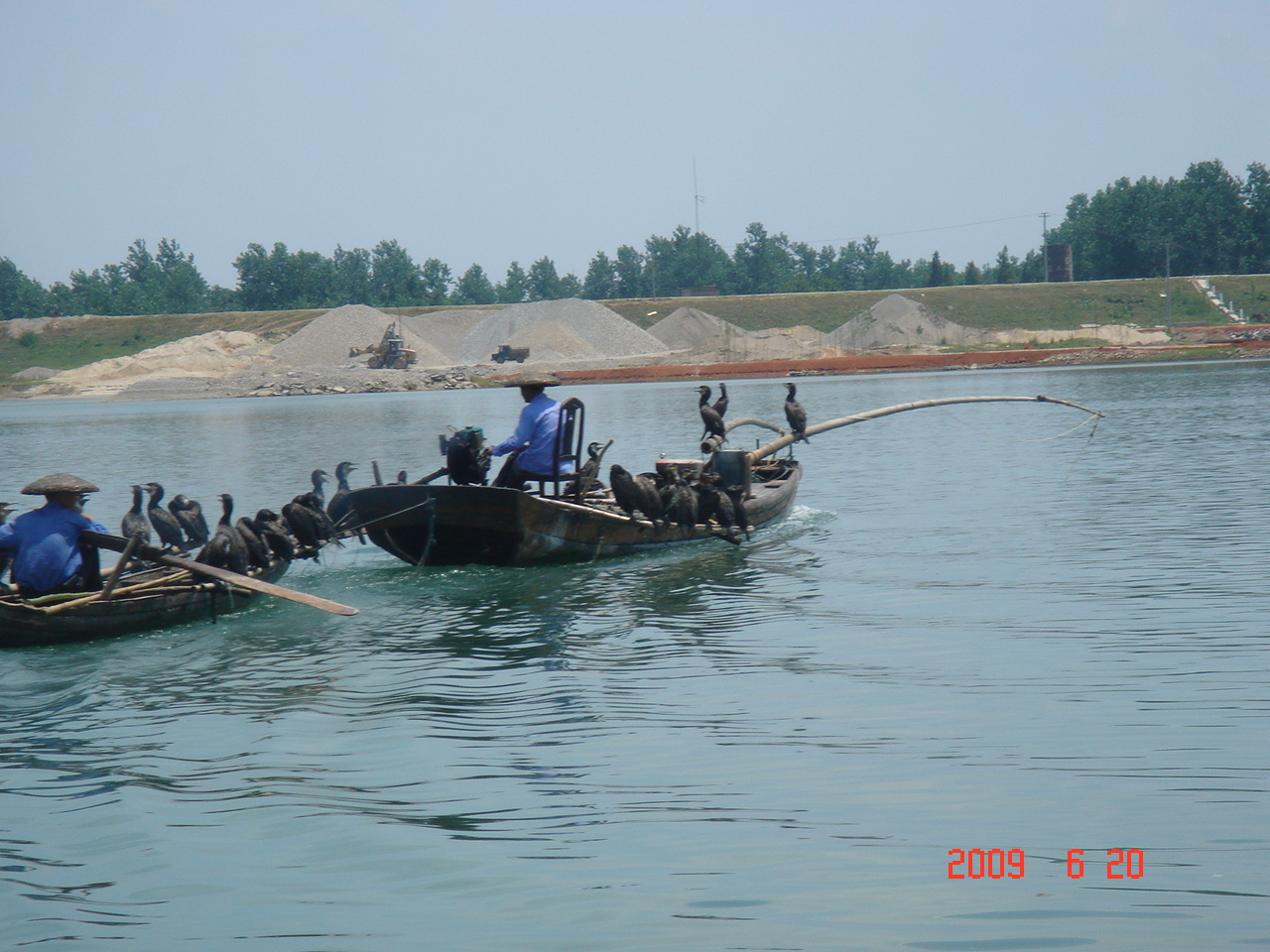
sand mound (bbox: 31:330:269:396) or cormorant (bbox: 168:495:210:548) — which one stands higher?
sand mound (bbox: 31:330:269:396)

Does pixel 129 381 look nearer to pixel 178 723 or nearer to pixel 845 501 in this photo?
pixel 845 501

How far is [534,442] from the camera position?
12906 mm

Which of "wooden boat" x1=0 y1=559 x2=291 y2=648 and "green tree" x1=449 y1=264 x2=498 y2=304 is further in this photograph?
"green tree" x1=449 y1=264 x2=498 y2=304

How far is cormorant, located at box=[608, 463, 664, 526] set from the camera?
1277 cm

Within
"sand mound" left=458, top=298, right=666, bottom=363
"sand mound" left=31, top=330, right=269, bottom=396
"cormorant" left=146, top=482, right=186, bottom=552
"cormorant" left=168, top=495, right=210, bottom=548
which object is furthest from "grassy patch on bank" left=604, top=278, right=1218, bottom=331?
"cormorant" left=146, top=482, right=186, bottom=552

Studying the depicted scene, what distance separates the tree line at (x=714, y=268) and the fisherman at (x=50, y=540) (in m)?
91.5

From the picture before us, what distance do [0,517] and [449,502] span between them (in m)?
4.58

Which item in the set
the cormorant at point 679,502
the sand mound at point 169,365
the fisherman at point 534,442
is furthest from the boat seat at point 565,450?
the sand mound at point 169,365

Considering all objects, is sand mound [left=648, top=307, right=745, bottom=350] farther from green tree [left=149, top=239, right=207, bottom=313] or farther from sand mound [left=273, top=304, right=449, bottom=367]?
green tree [left=149, top=239, right=207, bottom=313]

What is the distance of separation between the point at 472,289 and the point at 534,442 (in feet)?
404

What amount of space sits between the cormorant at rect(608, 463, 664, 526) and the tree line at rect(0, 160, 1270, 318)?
85929 millimetres

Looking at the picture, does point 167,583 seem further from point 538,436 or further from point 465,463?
point 538,436

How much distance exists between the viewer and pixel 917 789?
6312 millimetres

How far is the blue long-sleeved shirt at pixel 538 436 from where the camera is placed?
41.5 ft
